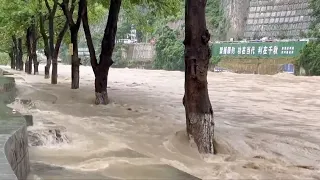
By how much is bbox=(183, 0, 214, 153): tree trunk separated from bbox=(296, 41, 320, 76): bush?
29.3 metres

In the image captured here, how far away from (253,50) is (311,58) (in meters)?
6.99

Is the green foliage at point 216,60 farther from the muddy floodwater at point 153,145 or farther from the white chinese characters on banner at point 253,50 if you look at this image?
the muddy floodwater at point 153,145

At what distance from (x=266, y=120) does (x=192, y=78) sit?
5.30 meters

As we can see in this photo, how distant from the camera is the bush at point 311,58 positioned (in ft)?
113

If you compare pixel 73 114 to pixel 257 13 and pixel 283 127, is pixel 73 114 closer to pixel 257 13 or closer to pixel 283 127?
pixel 283 127

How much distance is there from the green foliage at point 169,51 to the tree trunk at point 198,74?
142 ft

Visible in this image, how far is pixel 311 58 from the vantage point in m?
35.0

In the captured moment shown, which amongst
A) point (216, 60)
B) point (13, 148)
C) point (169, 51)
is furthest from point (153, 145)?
point (169, 51)

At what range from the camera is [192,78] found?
7.00 m

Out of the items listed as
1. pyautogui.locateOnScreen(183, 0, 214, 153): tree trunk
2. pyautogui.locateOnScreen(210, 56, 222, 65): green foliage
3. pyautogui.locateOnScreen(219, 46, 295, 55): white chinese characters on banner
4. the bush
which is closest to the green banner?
pyautogui.locateOnScreen(219, 46, 295, 55): white chinese characters on banner

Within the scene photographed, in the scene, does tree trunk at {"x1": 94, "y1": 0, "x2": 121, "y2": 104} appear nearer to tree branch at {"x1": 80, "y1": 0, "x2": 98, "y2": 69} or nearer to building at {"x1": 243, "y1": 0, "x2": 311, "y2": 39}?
tree branch at {"x1": 80, "y1": 0, "x2": 98, "y2": 69}

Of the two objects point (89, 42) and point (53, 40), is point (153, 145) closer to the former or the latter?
point (89, 42)

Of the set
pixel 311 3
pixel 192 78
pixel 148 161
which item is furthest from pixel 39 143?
pixel 311 3

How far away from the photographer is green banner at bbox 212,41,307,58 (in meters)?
37.2
